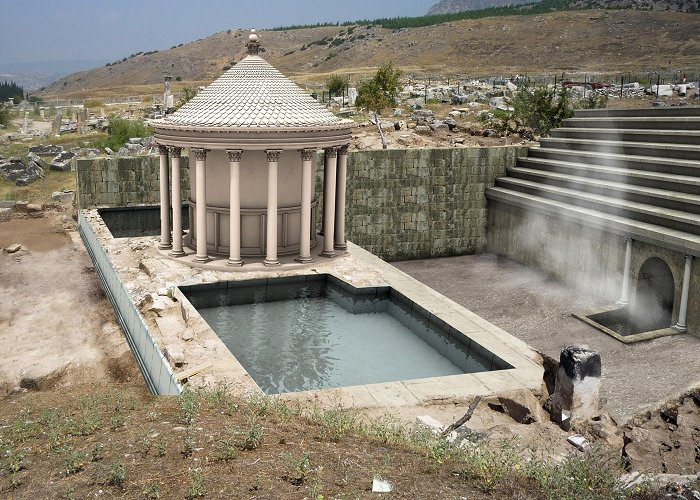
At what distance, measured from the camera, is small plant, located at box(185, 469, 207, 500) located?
8.50m

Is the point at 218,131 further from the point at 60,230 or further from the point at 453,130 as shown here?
the point at 453,130

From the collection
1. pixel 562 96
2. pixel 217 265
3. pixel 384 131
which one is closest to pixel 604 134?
pixel 562 96

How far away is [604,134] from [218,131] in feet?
51.3

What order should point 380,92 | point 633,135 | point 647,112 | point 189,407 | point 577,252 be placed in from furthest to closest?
point 380,92
point 647,112
point 633,135
point 577,252
point 189,407

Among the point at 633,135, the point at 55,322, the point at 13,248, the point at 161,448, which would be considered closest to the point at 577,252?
the point at 633,135

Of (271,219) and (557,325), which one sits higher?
(271,219)

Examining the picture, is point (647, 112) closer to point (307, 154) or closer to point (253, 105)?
point (307, 154)

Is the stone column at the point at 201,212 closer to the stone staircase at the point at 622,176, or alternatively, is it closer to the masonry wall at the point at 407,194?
the masonry wall at the point at 407,194

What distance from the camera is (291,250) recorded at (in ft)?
80.7

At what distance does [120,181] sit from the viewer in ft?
90.0

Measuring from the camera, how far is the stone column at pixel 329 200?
81.1 feet

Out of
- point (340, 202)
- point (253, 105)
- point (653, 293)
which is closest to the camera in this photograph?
point (653, 293)

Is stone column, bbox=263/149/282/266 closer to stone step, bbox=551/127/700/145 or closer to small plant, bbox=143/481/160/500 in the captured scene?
stone step, bbox=551/127/700/145

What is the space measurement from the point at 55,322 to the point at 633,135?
2155 centimetres
